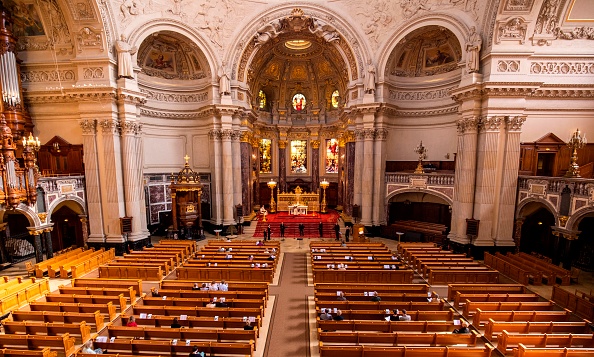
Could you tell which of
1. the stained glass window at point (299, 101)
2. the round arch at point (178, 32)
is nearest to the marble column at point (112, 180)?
the round arch at point (178, 32)

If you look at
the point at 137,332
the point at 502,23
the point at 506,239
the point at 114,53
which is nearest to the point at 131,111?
the point at 114,53

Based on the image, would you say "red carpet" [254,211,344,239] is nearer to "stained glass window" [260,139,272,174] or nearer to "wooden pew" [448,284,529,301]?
"stained glass window" [260,139,272,174]

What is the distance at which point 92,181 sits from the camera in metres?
17.7

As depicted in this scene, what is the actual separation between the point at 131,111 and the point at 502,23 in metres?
23.1

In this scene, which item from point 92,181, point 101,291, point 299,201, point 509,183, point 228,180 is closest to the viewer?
point 101,291

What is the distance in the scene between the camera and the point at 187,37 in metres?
20.7

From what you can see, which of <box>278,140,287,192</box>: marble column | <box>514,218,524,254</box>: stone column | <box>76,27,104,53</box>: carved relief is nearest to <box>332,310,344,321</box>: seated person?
<box>514,218,524,254</box>: stone column

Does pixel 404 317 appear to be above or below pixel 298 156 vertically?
below

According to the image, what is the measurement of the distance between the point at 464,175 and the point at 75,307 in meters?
20.3

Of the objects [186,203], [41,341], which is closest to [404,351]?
[41,341]

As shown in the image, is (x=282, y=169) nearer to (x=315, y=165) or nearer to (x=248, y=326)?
(x=315, y=165)

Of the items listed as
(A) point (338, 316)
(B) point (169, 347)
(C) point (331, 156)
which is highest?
(C) point (331, 156)

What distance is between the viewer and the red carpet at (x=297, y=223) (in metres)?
22.5

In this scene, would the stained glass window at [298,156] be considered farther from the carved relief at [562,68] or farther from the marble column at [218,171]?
the carved relief at [562,68]
